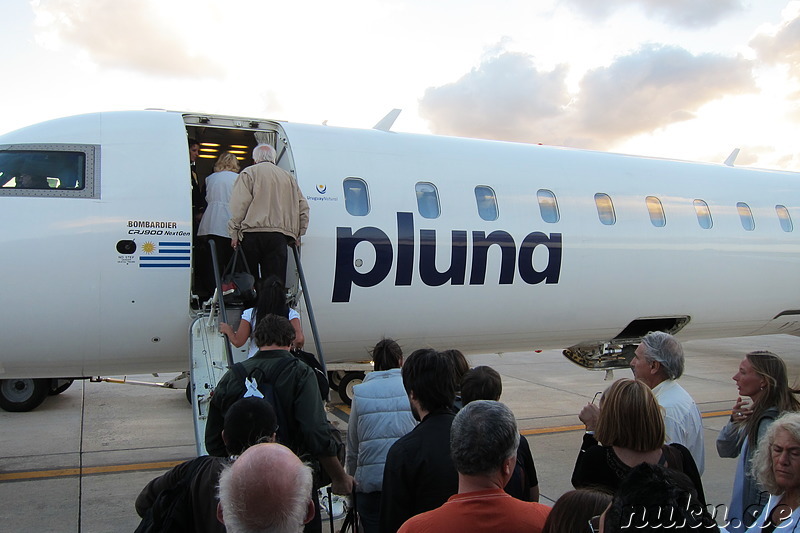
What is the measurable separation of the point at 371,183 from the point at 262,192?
5.63 feet

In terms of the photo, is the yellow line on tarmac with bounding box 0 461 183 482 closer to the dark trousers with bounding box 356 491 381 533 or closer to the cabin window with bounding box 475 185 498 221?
the dark trousers with bounding box 356 491 381 533

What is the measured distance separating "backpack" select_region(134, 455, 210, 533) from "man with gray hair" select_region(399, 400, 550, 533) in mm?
887

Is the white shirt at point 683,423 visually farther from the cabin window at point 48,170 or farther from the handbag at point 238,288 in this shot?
the cabin window at point 48,170

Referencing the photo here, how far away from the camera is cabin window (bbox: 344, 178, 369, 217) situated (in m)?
7.91

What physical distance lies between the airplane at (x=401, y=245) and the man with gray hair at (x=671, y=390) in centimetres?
289

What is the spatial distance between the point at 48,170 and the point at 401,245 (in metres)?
3.80

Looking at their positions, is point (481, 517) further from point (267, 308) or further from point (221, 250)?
point (221, 250)

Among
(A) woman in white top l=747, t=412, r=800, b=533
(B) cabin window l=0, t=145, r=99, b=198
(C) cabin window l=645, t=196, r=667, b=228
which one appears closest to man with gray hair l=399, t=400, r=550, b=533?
(A) woman in white top l=747, t=412, r=800, b=533

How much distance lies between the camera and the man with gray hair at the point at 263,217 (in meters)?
6.76

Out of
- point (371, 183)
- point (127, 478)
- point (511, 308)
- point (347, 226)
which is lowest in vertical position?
point (127, 478)

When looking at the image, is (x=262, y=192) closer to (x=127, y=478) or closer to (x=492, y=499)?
(x=127, y=478)

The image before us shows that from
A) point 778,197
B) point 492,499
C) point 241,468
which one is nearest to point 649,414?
point 492,499

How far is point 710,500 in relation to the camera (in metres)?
6.71

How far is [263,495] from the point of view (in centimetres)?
208
